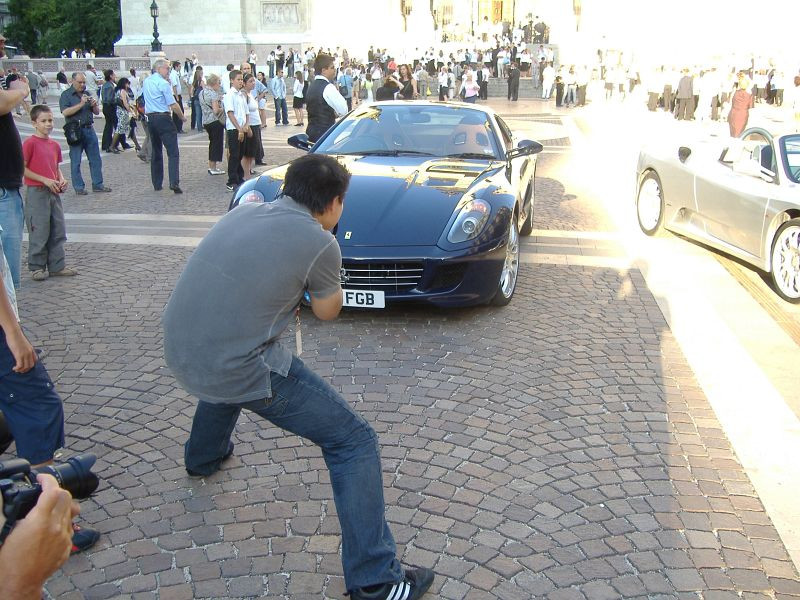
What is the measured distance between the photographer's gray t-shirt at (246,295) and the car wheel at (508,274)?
360 cm

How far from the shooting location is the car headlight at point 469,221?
6031mm

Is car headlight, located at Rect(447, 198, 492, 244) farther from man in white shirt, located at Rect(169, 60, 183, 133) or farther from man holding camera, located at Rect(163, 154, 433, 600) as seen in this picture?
man in white shirt, located at Rect(169, 60, 183, 133)

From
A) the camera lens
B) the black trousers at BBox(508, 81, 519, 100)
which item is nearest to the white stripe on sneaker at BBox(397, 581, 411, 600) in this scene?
the camera lens

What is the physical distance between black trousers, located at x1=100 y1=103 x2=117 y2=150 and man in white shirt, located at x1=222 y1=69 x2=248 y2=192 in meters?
4.99

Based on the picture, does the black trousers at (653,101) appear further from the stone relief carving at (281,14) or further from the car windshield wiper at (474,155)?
the car windshield wiper at (474,155)

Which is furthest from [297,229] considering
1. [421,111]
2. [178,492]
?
[421,111]

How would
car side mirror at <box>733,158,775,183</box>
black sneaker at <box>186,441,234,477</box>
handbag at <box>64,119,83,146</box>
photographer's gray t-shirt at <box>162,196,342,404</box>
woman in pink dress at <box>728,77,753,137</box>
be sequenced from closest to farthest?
photographer's gray t-shirt at <box>162,196,342,404</box>
black sneaker at <box>186,441,234,477</box>
car side mirror at <box>733,158,775,183</box>
handbag at <box>64,119,83,146</box>
woman in pink dress at <box>728,77,753,137</box>

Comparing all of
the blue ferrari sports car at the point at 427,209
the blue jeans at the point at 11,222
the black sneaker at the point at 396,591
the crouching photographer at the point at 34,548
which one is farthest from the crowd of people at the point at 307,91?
the crouching photographer at the point at 34,548

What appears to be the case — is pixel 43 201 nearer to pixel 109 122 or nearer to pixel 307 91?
pixel 307 91

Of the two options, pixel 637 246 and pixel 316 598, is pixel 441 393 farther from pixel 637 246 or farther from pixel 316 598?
pixel 637 246

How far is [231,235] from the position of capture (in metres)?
2.89

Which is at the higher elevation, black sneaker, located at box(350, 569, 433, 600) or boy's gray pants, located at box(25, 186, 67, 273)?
boy's gray pants, located at box(25, 186, 67, 273)

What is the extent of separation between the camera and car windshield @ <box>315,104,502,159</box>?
25.0ft

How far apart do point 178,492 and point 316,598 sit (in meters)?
1.07
